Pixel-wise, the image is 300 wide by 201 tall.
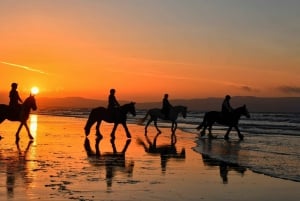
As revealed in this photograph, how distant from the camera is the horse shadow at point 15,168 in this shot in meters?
9.21

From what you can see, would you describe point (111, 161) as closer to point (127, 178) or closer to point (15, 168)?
point (15, 168)

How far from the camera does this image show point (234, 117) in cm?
2514

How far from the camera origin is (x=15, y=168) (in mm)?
11477

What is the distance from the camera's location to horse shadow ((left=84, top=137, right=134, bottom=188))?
11344 millimetres

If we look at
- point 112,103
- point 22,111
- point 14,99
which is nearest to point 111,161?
point 22,111

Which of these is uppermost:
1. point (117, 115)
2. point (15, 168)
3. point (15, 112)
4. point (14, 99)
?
point (14, 99)

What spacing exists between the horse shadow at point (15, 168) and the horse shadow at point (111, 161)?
1684 mm

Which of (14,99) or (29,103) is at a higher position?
(14,99)

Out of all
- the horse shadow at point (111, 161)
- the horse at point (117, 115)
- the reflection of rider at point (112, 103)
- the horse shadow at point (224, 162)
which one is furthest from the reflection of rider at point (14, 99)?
the horse shadow at point (224, 162)

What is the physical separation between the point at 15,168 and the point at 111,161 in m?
2.95

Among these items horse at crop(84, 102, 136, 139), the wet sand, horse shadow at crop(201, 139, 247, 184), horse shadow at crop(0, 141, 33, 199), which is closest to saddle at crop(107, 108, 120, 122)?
horse at crop(84, 102, 136, 139)

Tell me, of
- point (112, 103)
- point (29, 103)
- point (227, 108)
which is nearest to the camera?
point (29, 103)

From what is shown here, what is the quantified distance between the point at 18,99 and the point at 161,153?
7838 mm

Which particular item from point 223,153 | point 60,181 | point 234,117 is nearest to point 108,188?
point 60,181
